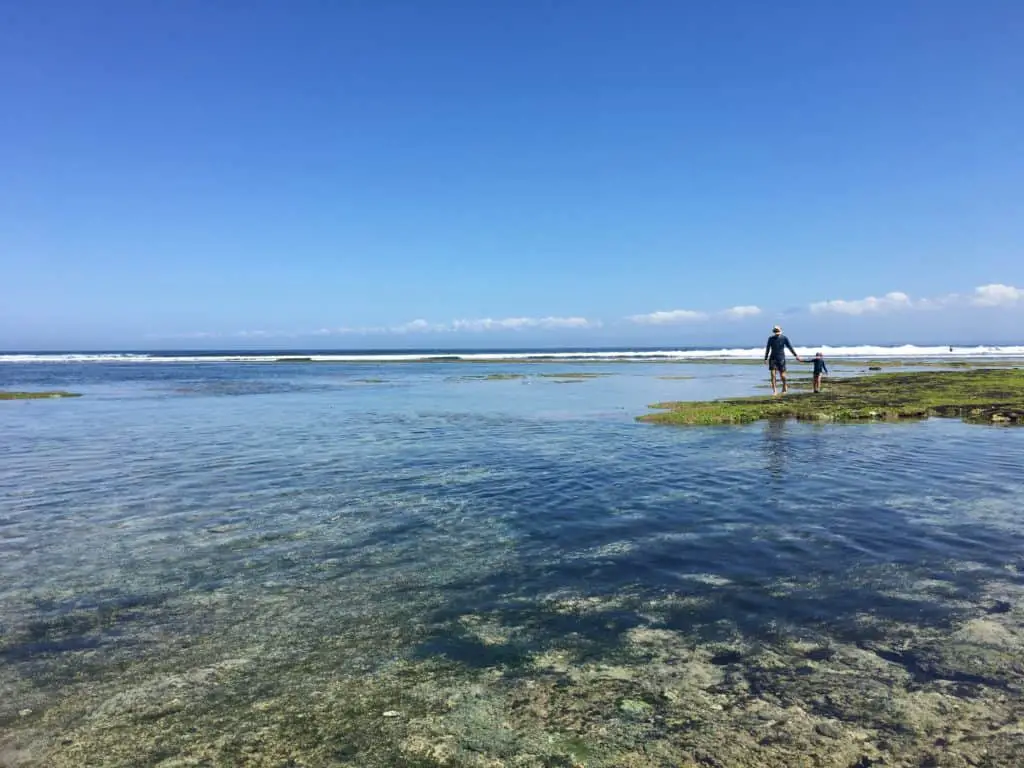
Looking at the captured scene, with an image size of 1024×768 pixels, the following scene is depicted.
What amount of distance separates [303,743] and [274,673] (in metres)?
1.44

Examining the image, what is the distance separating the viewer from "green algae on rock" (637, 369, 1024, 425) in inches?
1046

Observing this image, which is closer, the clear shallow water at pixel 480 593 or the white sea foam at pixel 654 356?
the clear shallow water at pixel 480 593

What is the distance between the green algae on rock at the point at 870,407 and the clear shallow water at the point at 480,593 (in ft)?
22.7

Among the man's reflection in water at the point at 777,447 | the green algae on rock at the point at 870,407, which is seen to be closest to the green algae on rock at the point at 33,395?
the green algae on rock at the point at 870,407

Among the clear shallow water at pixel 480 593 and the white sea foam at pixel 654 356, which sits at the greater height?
the white sea foam at pixel 654 356

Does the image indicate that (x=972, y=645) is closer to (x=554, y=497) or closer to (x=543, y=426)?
(x=554, y=497)

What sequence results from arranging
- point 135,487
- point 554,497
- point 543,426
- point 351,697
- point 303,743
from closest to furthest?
1. point 303,743
2. point 351,697
3. point 554,497
4. point 135,487
5. point 543,426

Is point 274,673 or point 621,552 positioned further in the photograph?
point 621,552

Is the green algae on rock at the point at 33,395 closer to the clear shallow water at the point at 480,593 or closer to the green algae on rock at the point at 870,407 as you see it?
the clear shallow water at the point at 480,593

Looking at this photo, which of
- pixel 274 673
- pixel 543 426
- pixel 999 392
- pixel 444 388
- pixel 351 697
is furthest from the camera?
pixel 444 388

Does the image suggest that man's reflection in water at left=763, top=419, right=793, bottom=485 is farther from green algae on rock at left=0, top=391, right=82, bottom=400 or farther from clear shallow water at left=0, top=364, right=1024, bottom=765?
green algae on rock at left=0, top=391, right=82, bottom=400

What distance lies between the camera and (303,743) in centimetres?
554

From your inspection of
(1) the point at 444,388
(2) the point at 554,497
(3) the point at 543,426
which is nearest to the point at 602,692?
(2) the point at 554,497

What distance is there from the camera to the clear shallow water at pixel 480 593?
5777 millimetres
